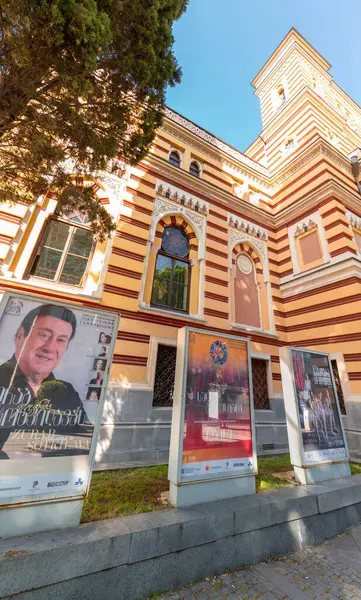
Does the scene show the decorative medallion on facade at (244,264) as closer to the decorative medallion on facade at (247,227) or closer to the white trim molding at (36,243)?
the decorative medallion on facade at (247,227)

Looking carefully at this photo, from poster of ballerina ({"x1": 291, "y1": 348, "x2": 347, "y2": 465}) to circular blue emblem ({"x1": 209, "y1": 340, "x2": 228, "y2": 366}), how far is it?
164 centimetres

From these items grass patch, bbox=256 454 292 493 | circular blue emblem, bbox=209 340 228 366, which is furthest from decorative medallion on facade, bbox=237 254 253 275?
grass patch, bbox=256 454 292 493

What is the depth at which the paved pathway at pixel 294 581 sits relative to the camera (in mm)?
2641

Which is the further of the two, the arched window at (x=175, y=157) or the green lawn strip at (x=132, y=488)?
the arched window at (x=175, y=157)

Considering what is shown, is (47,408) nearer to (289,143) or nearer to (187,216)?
(187,216)

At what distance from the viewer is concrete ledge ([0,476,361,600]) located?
2207mm

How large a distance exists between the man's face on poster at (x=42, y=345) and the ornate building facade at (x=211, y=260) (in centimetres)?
388

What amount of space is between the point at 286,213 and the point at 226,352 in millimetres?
9894

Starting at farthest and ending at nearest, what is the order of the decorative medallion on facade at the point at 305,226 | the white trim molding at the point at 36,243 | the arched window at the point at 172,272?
the decorative medallion on facade at the point at 305,226 < the arched window at the point at 172,272 < the white trim molding at the point at 36,243

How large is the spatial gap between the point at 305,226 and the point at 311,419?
8695 millimetres

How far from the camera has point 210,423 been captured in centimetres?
397

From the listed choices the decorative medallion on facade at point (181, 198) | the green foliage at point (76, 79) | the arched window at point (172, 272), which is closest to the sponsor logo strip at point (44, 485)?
the green foliage at point (76, 79)

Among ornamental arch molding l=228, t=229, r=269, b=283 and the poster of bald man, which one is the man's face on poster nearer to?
the poster of bald man

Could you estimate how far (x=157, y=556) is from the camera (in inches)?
105
